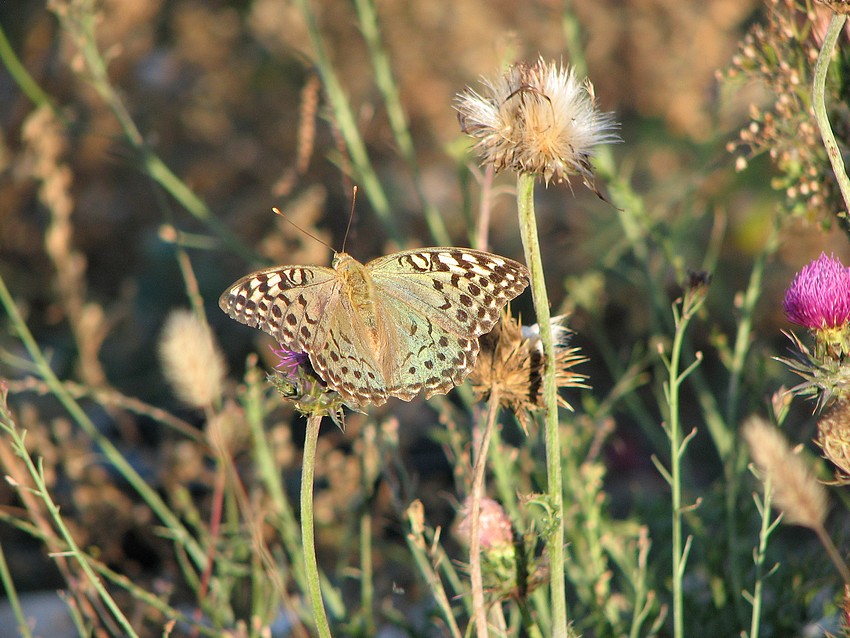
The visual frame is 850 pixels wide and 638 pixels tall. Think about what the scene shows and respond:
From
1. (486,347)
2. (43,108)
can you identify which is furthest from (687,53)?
(486,347)

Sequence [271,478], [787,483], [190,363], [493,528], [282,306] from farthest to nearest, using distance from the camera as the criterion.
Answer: [271,478]
[190,363]
[282,306]
[493,528]
[787,483]

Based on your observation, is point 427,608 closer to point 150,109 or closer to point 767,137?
point 767,137

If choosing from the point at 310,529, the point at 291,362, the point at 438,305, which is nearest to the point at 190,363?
the point at 291,362

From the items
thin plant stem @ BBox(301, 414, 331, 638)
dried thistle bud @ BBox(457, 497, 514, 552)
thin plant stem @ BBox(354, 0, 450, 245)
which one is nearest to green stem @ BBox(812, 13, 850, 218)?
dried thistle bud @ BBox(457, 497, 514, 552)

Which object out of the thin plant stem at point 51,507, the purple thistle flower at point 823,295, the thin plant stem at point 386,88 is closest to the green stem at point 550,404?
the purple thistle flower at point 823,295

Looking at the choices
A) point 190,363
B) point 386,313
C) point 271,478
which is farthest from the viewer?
point 271,478

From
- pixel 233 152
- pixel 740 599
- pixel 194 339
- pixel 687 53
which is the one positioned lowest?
pixel 740 599

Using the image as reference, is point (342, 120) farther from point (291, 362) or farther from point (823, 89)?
point (823, 89)
